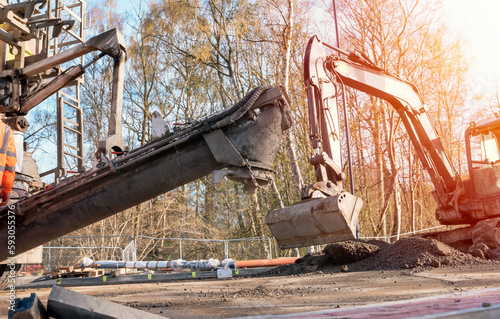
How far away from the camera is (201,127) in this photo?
4.96m

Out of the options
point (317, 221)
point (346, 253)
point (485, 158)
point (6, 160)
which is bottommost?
point (346, 253)

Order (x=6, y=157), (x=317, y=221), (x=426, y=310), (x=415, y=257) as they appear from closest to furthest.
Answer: (x=426, y=310) < (x=6, y=157) < (x=317, y=221) < (x=415, y=257)

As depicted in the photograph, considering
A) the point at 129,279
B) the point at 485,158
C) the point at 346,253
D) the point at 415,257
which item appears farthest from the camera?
the point at 485,158

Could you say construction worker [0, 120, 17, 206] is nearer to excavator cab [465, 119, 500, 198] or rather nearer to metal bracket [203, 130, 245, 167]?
metal bracket [203, 130, 245, 167]

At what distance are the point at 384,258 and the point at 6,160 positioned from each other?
6745 millimetres

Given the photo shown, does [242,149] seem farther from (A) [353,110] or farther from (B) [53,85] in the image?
(A) [353,110]

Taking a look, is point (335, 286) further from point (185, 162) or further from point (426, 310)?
point (426, 310)

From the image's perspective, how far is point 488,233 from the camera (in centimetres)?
954

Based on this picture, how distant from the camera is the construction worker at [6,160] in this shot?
16.8 ft

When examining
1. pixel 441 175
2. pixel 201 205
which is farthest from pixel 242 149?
pixel 201 205

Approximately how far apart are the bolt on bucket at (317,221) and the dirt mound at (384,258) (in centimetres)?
279

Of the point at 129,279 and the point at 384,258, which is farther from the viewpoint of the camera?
the point at 129,279

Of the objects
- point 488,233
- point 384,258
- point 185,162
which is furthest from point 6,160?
point 488,233

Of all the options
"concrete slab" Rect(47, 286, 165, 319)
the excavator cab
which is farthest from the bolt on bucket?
the excavator cab
